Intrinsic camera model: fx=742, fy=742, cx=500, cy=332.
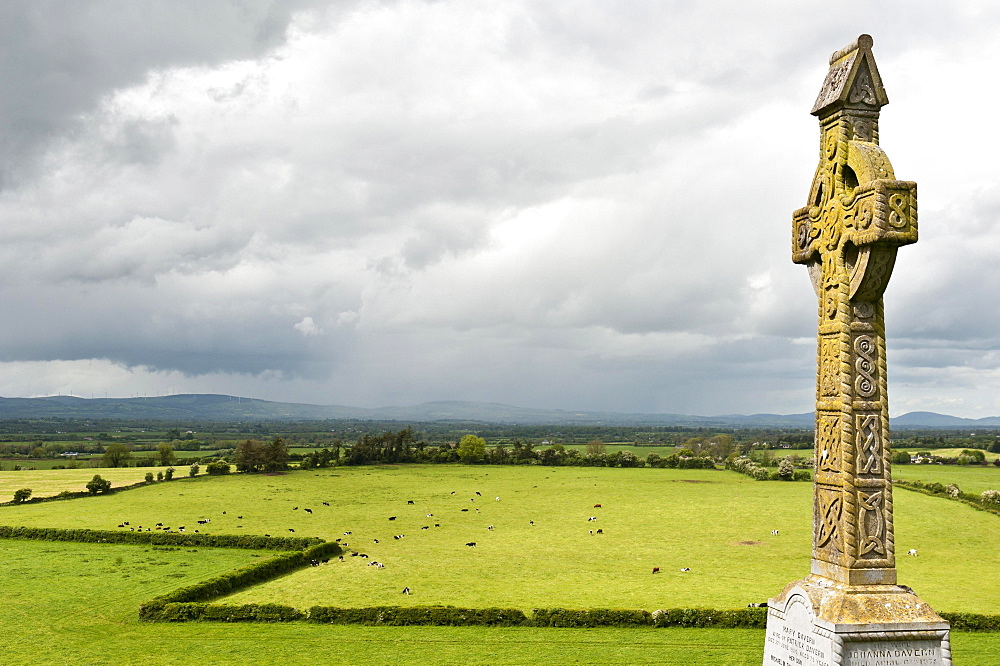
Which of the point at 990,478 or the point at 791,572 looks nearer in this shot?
the point at 791,572

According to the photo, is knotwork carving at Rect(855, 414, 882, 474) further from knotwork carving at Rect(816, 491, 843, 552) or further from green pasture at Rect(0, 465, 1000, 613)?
green pasture at Rect(0, 465, 1000, 613)

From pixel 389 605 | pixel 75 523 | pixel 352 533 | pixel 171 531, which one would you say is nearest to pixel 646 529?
pixel 352 533

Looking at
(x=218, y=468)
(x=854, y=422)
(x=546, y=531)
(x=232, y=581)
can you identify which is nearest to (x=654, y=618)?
(x=232, y=581)

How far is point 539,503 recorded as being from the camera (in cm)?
6456

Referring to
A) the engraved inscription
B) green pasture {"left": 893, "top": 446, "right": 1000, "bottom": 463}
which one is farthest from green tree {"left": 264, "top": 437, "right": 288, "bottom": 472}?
green pasture {"left": 893, "top": 446, "right": 1000, "bottom": 463}

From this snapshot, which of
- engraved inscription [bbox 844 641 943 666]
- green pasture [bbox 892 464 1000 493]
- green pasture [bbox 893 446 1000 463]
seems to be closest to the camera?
engraved inscription [bbox 844 641 943 666]

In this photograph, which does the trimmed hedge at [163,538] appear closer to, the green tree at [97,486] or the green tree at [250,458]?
the green tree at [97,486]

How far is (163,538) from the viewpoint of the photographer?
4616cm

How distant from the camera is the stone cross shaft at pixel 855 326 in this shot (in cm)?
942

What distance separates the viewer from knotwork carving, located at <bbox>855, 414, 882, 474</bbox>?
9.60 meters

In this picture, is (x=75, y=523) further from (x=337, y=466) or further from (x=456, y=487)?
(x=337, y=466)

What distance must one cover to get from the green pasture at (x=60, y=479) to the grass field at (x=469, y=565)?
28.3ft

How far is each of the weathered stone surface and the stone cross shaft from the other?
1cm

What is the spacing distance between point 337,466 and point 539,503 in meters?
38.4
